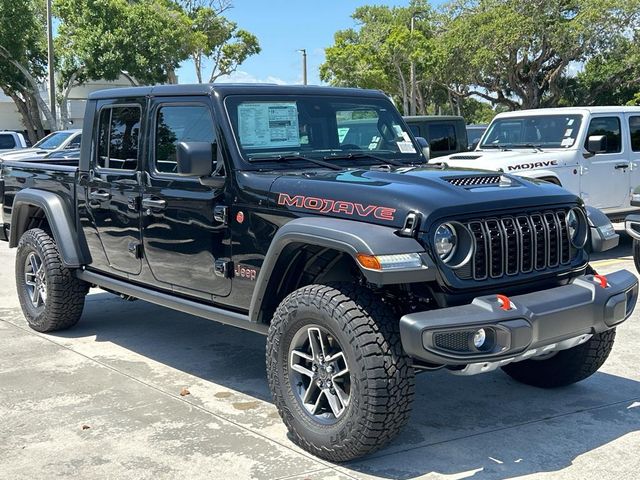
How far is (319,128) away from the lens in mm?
5004

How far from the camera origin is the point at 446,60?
39750 millimetres

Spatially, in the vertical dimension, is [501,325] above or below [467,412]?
above

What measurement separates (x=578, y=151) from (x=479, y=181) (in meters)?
6.34

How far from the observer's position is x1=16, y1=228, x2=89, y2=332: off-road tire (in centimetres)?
613

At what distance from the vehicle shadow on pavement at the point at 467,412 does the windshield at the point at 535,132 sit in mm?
5564

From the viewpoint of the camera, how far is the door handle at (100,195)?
5551mm

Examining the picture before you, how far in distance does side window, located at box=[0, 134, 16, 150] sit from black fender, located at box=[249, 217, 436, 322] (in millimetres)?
18811

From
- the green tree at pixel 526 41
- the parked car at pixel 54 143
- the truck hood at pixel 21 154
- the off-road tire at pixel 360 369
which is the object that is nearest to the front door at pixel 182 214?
the off-road tire at pixel 360 369

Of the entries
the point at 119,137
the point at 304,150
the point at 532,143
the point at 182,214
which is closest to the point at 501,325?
the point at 304,150

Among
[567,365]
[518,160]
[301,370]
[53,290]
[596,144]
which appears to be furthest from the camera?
[596,144]

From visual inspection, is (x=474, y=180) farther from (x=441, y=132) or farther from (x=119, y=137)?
(x=441, y=132)

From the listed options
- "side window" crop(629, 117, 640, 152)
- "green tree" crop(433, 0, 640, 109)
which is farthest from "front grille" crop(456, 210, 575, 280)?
"green tree" crop(433, 0, 640, 109)

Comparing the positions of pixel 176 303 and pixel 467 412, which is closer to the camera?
pixel 467 412

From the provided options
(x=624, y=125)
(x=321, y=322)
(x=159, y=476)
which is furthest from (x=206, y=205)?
(x=624, y=125)
